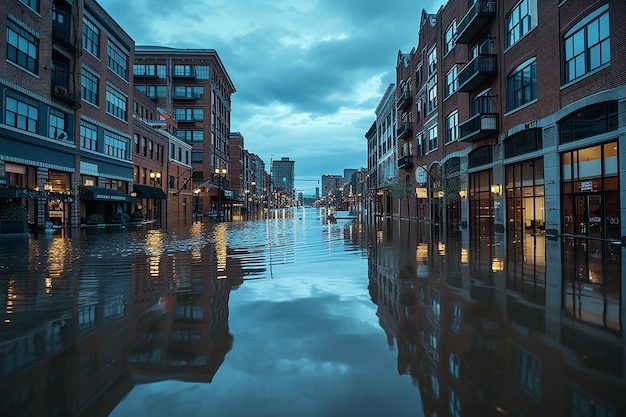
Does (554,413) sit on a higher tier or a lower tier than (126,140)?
lower

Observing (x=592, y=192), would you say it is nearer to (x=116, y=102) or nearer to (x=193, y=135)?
(x=116, y=102)

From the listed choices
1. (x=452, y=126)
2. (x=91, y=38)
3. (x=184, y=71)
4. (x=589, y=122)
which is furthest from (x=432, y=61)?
(x=184, y=71)

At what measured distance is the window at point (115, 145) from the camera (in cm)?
3794

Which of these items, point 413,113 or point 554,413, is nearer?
point 554,413

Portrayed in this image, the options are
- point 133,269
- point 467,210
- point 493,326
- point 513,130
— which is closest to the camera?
point 493,326

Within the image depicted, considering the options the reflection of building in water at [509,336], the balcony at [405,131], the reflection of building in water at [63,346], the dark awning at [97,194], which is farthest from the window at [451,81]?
the reflection of building in water at [63,346]

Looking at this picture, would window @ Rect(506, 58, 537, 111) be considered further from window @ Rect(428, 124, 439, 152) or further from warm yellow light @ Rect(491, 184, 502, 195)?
window @ Rect(428, 124, 439, 152)

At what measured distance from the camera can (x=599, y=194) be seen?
720 inches

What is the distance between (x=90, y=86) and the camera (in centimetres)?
3519

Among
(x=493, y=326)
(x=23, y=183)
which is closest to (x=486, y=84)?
(x=493, y=326)

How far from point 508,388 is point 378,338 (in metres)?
1.71

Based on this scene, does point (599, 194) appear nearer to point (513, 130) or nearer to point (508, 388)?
point (513, 130)

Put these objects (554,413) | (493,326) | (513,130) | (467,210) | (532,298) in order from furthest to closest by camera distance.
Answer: (467,210) → (513,130) → (532,298) → (493,326) → (554,413)

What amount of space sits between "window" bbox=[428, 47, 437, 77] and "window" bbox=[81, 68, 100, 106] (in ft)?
104
